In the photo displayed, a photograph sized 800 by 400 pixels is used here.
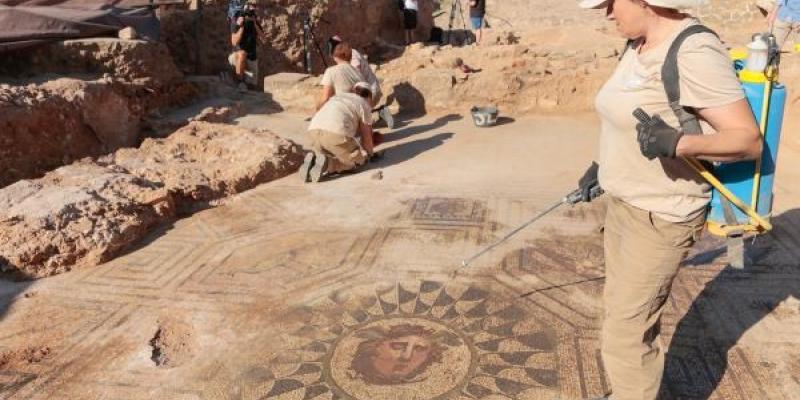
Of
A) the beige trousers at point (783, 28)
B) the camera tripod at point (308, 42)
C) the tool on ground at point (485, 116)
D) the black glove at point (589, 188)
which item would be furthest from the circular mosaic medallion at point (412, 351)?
the camera tripod at point (308, 42)

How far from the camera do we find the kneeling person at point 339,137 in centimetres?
607

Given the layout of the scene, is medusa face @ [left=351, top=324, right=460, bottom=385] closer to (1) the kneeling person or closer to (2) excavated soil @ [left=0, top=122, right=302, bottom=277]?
(2) excavated soil @ [left=0, top=122, right=302, bottom=277]

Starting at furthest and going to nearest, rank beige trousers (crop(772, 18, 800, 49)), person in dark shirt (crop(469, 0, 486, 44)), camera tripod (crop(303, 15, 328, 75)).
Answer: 1. person in dark shirt (crop(469, 0, 486, 44))
2. camera tripod (crop(303, 15, 328, 75))
3. beige trousers (crop(772, 18, 800, 49))

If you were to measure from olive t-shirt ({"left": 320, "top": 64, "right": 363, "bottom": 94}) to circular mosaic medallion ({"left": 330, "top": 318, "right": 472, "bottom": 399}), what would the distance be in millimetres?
3949

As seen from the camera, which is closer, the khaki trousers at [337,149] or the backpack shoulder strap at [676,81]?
the backpack shoulder strap at [676,81]

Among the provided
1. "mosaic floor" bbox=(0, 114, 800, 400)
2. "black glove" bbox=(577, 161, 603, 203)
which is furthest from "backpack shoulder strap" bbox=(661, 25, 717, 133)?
"mosaic floor" bbox=(0, 114, 800, 400)

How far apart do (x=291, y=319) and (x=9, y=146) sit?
423 cm

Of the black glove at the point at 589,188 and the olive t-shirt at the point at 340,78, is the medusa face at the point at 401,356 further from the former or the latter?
the olive t-shirt at the point at 340,78

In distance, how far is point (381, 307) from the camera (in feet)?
11.9

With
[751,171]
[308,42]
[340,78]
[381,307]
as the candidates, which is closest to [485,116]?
[340,78]

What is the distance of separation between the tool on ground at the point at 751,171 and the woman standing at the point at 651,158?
0.05 metres

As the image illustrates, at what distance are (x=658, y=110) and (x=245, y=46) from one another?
30.0ft

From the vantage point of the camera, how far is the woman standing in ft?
5.84

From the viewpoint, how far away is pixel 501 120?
8.26 m
